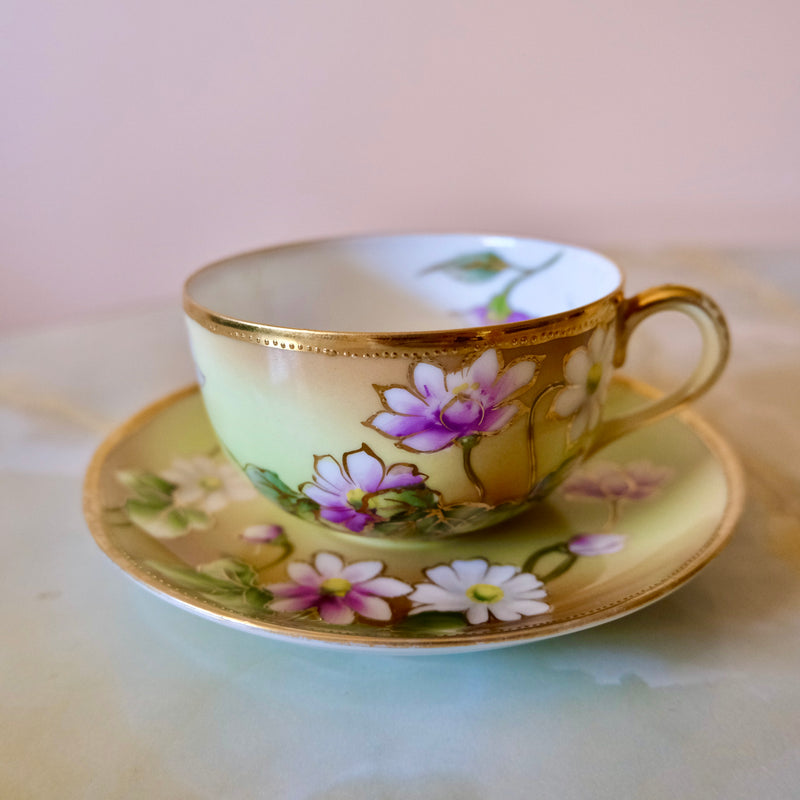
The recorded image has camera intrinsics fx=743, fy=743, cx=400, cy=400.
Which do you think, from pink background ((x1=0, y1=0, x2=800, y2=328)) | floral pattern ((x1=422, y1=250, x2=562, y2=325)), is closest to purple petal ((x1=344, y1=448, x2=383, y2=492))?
floral pattern ((x1=422, y1=250, x2=562, y2=325))

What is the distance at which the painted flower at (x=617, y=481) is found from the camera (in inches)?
17.9

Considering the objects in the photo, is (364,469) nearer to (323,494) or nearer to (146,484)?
(323,494)

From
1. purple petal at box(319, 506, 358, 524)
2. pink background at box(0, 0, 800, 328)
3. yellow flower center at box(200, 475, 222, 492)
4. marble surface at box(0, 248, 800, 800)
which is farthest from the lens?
pink background at box(0, 0, 800, 328)

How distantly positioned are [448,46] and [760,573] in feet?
2.72

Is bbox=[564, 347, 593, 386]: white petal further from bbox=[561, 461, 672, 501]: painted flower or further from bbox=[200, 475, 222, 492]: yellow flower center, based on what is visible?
bbox=[200, 475, 222, 492]: yellow flower center

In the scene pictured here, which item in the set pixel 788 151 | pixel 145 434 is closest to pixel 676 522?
pixel 145 434

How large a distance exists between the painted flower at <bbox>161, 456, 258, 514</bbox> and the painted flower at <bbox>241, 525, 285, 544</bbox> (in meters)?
0.03

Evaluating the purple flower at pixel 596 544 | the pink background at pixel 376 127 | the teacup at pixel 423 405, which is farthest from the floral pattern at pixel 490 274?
the pink background at pixel 376 127

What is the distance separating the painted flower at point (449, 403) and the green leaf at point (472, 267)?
0.24 metres

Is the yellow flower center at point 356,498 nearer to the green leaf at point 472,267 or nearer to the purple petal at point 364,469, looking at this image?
the purple petal at point 364,469

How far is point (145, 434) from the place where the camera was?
526mm

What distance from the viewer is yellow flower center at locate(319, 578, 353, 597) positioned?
14.4 inches

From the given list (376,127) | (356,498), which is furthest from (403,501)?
(376,127)

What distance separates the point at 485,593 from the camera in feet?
1.18
